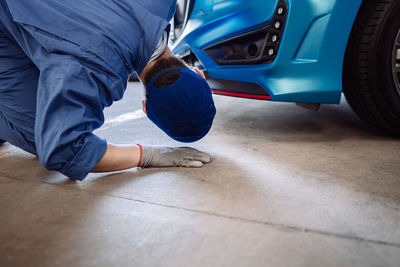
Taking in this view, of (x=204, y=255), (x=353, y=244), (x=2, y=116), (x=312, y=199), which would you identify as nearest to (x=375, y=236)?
(x=353, y=244)

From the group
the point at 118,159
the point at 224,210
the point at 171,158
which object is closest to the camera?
the point at 224,210

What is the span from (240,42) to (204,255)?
3.35 ft

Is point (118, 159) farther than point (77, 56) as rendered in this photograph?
Yes

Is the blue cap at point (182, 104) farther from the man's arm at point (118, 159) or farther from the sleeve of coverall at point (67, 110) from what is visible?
the sleeve of coverall at point (67, 110)

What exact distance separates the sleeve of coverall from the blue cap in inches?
11.5

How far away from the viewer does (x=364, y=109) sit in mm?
1468

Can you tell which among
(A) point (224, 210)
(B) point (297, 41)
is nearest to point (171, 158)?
(A) point (224, 210)

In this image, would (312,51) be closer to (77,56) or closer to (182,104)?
(182,104)

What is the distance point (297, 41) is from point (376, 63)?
1.20 feet

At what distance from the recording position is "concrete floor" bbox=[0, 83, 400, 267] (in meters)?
0.73

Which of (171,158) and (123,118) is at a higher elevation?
(171,158)

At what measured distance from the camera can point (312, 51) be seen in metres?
1.34

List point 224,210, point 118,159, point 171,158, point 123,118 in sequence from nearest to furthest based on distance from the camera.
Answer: point 224,210 → point 118,159 → point 171,158 → point 123,118

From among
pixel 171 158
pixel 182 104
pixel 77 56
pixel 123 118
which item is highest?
pixel 77 56
